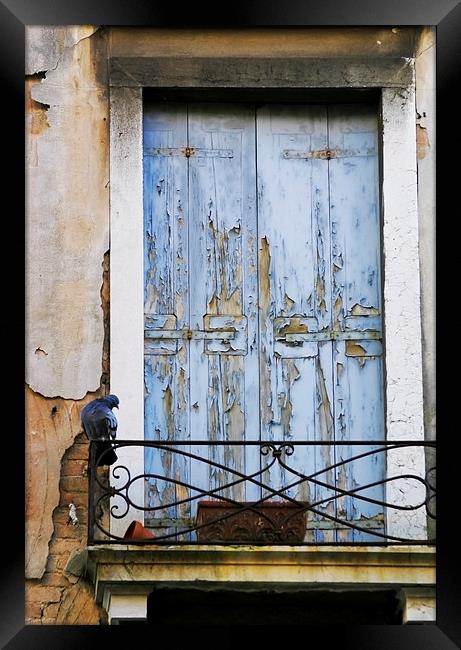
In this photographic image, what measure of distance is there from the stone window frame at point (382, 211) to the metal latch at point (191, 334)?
0.52 feet

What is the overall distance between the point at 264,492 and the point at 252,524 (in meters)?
0.56

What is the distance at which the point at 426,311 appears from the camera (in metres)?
10.3

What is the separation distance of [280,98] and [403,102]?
2.28ft

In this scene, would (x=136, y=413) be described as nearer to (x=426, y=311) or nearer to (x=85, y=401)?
(x=85, y=401)

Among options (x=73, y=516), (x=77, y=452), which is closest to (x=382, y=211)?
(x=77, y=452)

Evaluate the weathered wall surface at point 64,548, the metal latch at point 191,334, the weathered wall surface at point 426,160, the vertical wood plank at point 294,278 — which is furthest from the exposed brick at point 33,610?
the weathered wall surface at point 426,160

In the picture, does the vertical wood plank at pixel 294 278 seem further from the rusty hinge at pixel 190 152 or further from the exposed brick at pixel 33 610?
the exposed brick at pixel 33 610

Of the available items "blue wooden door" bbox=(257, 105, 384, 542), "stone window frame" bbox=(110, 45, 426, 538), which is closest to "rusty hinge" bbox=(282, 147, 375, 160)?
"blue wooden door" bbox=(257, 105, 384, 542)

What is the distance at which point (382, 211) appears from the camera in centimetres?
1043

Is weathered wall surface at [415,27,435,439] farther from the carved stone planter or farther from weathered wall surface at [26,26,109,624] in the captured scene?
weathered wall surface at [26,26,109,624]

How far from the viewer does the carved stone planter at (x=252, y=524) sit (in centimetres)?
971

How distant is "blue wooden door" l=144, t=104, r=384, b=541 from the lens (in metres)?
10.3

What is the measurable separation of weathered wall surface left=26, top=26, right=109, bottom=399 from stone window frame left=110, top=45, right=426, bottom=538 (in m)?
0.10

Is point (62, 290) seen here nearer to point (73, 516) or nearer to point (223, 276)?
point (223, 276)
